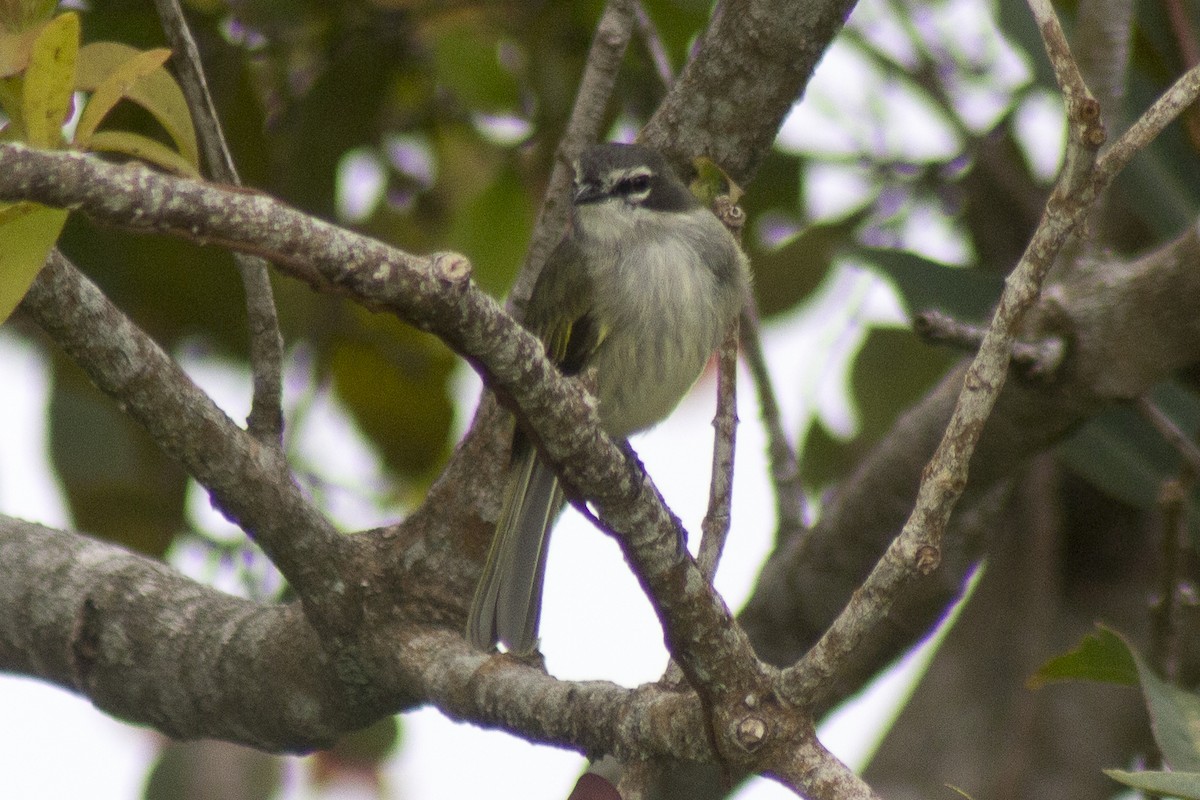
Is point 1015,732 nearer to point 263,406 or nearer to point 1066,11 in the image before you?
point 1066,11

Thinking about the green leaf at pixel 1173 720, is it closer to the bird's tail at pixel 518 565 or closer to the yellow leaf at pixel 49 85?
the bird's tail at pixel 518 565

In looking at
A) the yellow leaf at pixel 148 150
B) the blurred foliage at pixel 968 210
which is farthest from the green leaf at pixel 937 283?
the yellow leaf at pixel 148 150

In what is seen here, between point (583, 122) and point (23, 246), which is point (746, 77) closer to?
point (583, 122)

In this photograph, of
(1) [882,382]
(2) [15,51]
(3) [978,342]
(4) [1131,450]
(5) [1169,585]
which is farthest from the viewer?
(1) [882,382]

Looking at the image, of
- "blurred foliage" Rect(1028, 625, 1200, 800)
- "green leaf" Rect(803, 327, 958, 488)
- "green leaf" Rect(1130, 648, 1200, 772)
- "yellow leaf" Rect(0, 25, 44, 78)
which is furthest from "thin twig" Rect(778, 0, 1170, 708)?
"green leaf" Rect(803, 327, 958, 488)

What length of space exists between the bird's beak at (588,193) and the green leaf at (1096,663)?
4.96 feet

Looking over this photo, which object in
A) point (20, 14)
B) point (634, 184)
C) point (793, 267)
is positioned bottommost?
point (20, 14)

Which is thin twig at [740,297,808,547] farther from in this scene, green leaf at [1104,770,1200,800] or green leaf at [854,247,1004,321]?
green leaf at [1104,770,1200,800]

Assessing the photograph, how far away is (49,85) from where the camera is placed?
151 cm

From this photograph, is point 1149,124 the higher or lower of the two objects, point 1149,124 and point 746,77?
the lower

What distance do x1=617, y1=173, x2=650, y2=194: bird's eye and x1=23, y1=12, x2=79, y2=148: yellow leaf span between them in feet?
5.88

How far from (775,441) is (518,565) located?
709 millimetres

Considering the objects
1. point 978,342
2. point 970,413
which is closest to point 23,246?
point 970,413

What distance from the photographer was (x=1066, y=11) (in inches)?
151
